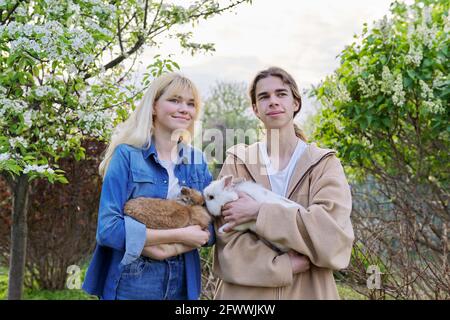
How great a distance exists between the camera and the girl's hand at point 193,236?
2678mm

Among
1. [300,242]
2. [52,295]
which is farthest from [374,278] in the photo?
[52,295]

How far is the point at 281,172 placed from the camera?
2906 mm

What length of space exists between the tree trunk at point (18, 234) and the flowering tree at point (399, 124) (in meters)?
3.58

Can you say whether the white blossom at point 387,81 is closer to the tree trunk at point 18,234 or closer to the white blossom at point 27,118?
the white blossom at point 27,118

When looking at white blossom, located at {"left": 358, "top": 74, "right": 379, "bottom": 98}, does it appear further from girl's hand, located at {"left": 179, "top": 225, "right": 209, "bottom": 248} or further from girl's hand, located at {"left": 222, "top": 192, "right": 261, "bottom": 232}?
girl's hand, located at {"left": 179, "top": 225, "right": 209, "bottom": 248}

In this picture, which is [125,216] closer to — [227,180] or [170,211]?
[170,211]

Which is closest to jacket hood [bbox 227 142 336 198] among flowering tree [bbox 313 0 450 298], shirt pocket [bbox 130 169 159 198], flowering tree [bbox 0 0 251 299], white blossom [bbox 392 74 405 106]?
shirt pocket [bbox 130 169 159 198]

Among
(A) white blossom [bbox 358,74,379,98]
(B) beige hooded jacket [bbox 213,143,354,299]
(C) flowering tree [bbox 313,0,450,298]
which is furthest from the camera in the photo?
(A) white blossom [bbox 358,74,379,98]

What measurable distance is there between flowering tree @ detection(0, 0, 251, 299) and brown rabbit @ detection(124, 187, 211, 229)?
3.99 feet

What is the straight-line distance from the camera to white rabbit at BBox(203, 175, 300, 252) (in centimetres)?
274

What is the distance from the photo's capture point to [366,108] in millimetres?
5836

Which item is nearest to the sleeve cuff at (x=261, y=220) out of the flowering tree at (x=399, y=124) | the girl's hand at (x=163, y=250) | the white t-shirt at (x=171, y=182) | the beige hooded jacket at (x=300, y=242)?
the beige hooded jacket at (x=300, y=242)

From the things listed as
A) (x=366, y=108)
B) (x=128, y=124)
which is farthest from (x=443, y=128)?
(x=128, y=124)
